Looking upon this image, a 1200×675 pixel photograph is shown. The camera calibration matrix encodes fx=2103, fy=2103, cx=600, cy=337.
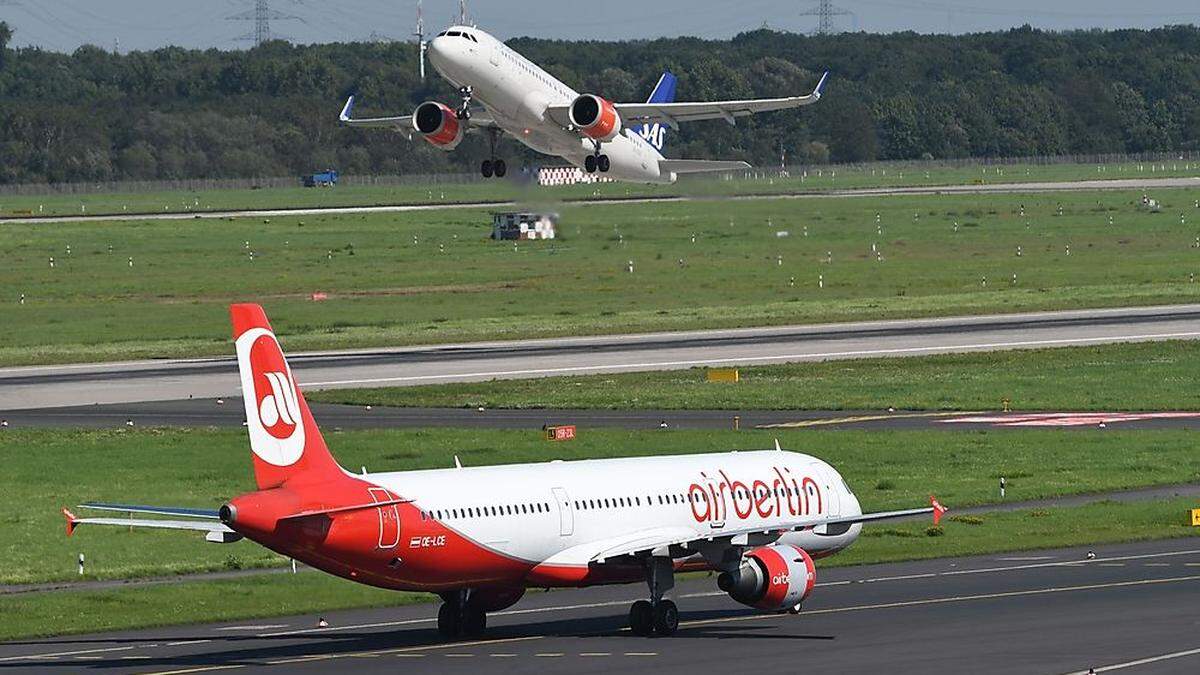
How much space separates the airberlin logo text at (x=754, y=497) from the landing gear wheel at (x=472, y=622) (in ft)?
17.0

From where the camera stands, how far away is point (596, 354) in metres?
106

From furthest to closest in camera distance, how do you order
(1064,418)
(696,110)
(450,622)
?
(696,110), (1064,418), (450,622)

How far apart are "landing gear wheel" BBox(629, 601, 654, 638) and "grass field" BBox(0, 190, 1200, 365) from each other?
234 feet

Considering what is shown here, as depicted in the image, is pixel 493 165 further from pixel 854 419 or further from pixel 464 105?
pixel 854 419

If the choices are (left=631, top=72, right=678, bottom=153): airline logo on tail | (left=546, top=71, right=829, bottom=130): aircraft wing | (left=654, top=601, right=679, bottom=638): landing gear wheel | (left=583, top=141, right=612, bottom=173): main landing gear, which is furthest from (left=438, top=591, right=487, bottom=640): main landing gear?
(left=631, top=72, right=678, bottom=153): airline logo on tail

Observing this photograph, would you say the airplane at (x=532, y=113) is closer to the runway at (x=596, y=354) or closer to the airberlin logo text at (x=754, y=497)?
the runway at (x=596, y=354)

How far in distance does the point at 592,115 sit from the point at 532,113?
291 centimetres

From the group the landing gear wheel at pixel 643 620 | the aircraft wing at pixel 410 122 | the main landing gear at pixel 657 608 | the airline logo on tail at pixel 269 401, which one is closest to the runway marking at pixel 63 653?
the airline logo on tail at pixel 269 401

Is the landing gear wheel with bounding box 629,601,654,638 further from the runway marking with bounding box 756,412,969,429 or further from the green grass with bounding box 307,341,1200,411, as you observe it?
the green grass with bounding box 307,341,1200,411

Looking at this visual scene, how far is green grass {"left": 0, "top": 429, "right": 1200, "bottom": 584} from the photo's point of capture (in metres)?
58.4

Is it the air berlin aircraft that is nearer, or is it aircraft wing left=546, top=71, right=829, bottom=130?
the air berlin aircraft

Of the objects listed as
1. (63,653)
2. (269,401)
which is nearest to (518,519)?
(269,401)

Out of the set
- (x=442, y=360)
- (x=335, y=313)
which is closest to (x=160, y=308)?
(x=335, y=313)

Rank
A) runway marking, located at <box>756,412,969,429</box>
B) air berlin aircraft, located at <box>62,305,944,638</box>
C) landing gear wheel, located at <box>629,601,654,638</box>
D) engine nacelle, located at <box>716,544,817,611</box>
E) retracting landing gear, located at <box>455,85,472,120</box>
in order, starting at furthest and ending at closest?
retracting landing gear, located at <box>455,85,472,120</box>
runway marking, located at <box>756,412,969,429</box>
landing gear wheel, located at <box>629,601,654,638</box>
engine nacelle, located at <box>716,544,817,611</box>
air berlin aircraft, located at <box>62,305,944,638</box>
